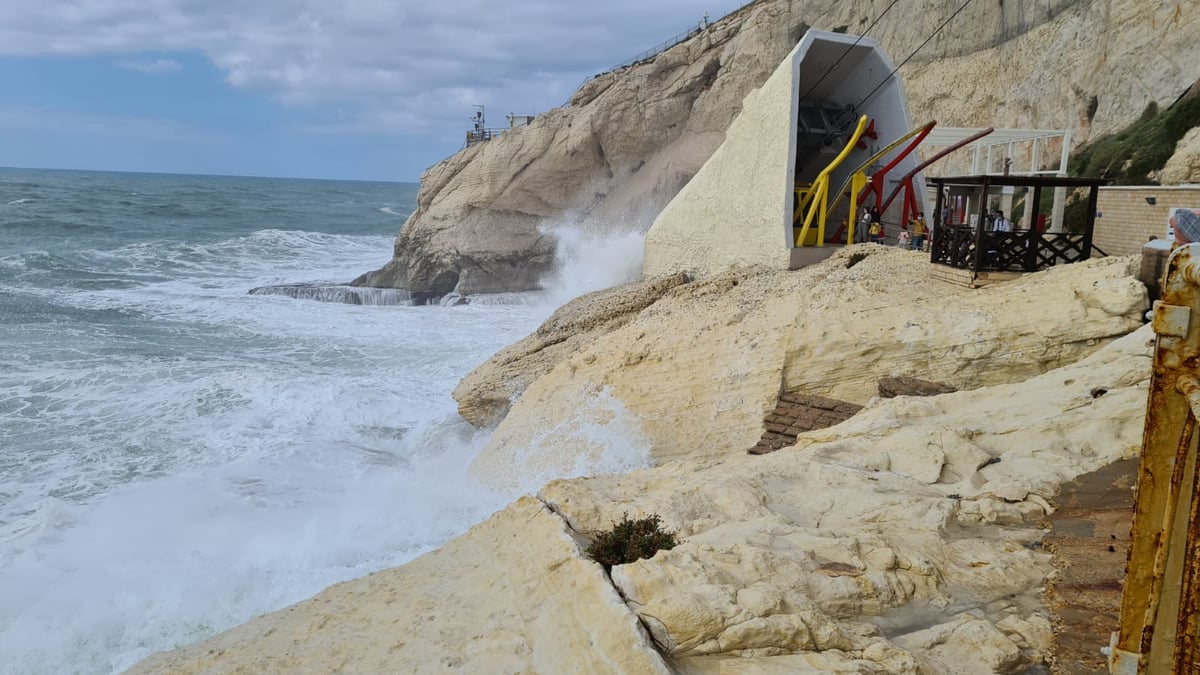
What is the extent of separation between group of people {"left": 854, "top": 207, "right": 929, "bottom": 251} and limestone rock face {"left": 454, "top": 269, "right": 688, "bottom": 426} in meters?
3.44

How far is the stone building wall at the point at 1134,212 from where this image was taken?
486 inches

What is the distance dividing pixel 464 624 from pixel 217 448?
855 centimetres

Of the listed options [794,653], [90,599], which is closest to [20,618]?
[90,599]

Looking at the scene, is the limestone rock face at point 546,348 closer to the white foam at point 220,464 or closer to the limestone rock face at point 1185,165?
the white foam at point 220,464

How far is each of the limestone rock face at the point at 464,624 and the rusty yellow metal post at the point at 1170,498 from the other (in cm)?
193

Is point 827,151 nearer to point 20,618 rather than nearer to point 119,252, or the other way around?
point 20,618

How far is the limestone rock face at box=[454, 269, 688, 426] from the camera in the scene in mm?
12164

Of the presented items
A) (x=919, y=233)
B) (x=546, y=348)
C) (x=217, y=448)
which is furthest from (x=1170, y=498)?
(x=919, y=233)

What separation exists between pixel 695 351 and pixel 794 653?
6372 mm

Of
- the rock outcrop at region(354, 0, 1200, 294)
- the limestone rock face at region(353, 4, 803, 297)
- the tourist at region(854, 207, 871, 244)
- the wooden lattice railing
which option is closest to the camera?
the wooden lattice railing

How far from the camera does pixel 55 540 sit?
8750mm

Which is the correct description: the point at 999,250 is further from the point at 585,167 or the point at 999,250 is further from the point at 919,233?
the point at 585,167

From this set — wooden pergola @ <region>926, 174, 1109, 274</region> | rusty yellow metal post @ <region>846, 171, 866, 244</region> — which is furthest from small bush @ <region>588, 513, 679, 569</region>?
rusty yellow metal post @ <region>846, 171, 866, 244</region>

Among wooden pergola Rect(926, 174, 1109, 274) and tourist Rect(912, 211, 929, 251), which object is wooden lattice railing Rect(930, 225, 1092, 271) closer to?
wooden pergola Rect(926, 174, 1109, 274)
